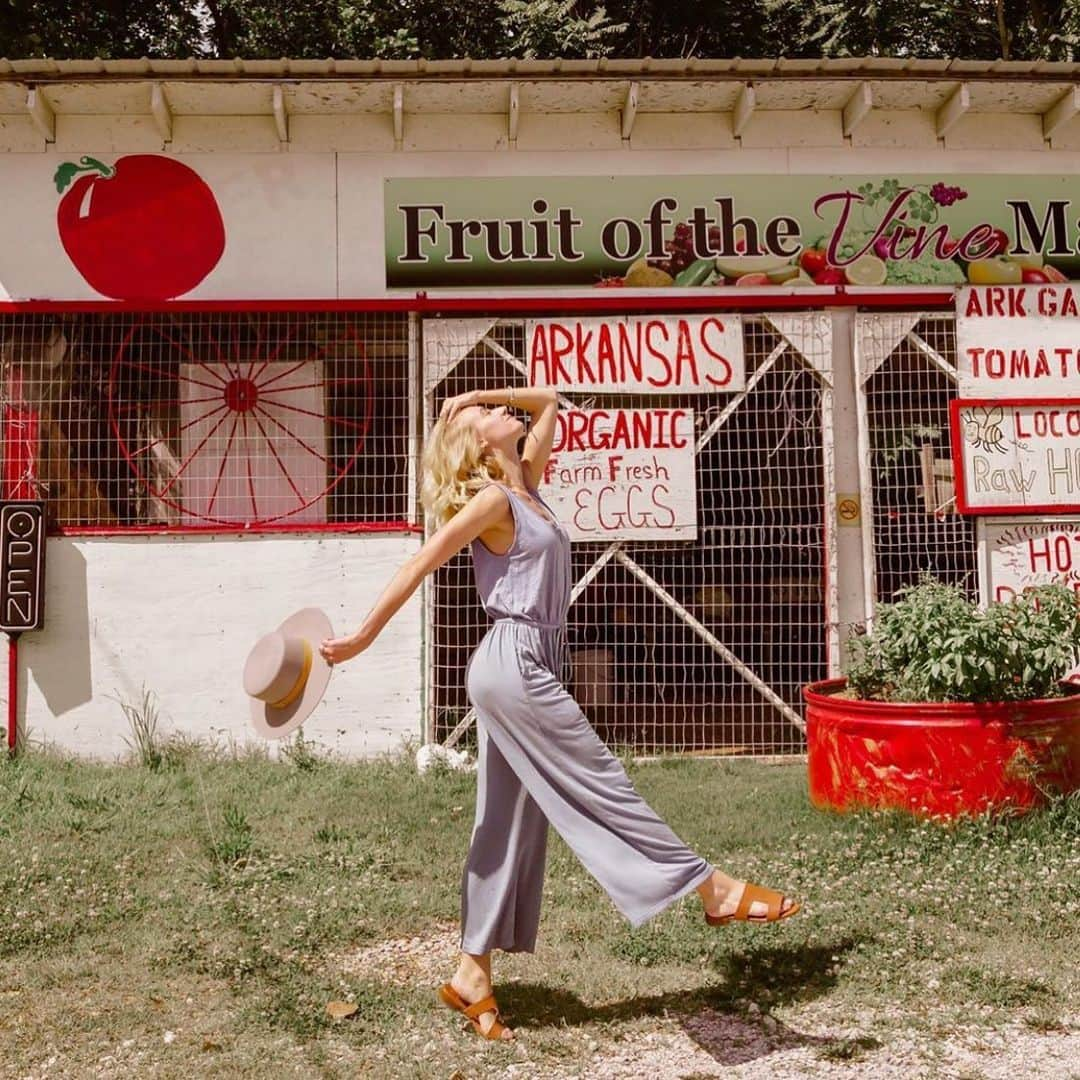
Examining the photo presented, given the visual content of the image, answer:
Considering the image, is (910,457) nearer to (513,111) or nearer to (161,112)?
(513,111)

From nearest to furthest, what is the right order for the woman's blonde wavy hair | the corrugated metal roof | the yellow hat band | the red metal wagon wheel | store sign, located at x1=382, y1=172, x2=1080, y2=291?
the yellow hat band, the woman's blonde wavy hair, the corrugated metal roof, store sign, located at x1=382, y1=172, x2=1080, y2=291, the red metal wagon wheel

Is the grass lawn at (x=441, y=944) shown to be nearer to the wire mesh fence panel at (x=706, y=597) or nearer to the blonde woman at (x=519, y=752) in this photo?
the blonde woman at (x=519, y=752)

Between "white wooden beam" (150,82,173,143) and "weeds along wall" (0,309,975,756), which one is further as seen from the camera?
"weeds along wall" (0,309,975,756)

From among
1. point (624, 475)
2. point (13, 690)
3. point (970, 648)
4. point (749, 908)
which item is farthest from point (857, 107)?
point (13, 690)

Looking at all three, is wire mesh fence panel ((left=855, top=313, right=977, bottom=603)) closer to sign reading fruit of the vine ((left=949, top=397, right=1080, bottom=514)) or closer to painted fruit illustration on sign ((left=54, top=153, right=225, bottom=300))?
sign reading fruit of the vine ((left=949, top=397, right=1080, bottom=514))

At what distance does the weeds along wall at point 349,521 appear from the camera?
763cm

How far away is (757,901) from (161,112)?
6344 millimetres

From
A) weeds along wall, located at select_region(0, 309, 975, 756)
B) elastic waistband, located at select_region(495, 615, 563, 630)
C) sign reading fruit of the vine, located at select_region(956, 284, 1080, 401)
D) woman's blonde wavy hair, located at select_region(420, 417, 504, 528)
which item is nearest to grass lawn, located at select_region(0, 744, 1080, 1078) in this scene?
elastic waistband, located at select_region(495, 615, 563, 630)

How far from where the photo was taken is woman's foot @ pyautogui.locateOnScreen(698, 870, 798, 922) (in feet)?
12.0

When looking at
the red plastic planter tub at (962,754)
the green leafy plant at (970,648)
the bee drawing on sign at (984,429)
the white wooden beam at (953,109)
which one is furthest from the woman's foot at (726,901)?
the white wooden beam at (953,109)

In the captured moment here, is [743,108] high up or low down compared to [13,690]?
up

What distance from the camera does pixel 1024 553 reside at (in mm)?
7711

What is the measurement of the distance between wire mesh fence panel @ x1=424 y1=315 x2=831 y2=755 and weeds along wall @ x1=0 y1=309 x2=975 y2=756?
3 cm

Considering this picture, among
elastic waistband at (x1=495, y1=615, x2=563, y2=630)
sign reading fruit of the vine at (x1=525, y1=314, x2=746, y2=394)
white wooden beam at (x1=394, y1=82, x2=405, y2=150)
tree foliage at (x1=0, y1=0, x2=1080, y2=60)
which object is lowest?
elastic waistband at (x1=495, y1=615, x2=563, y2=630)
